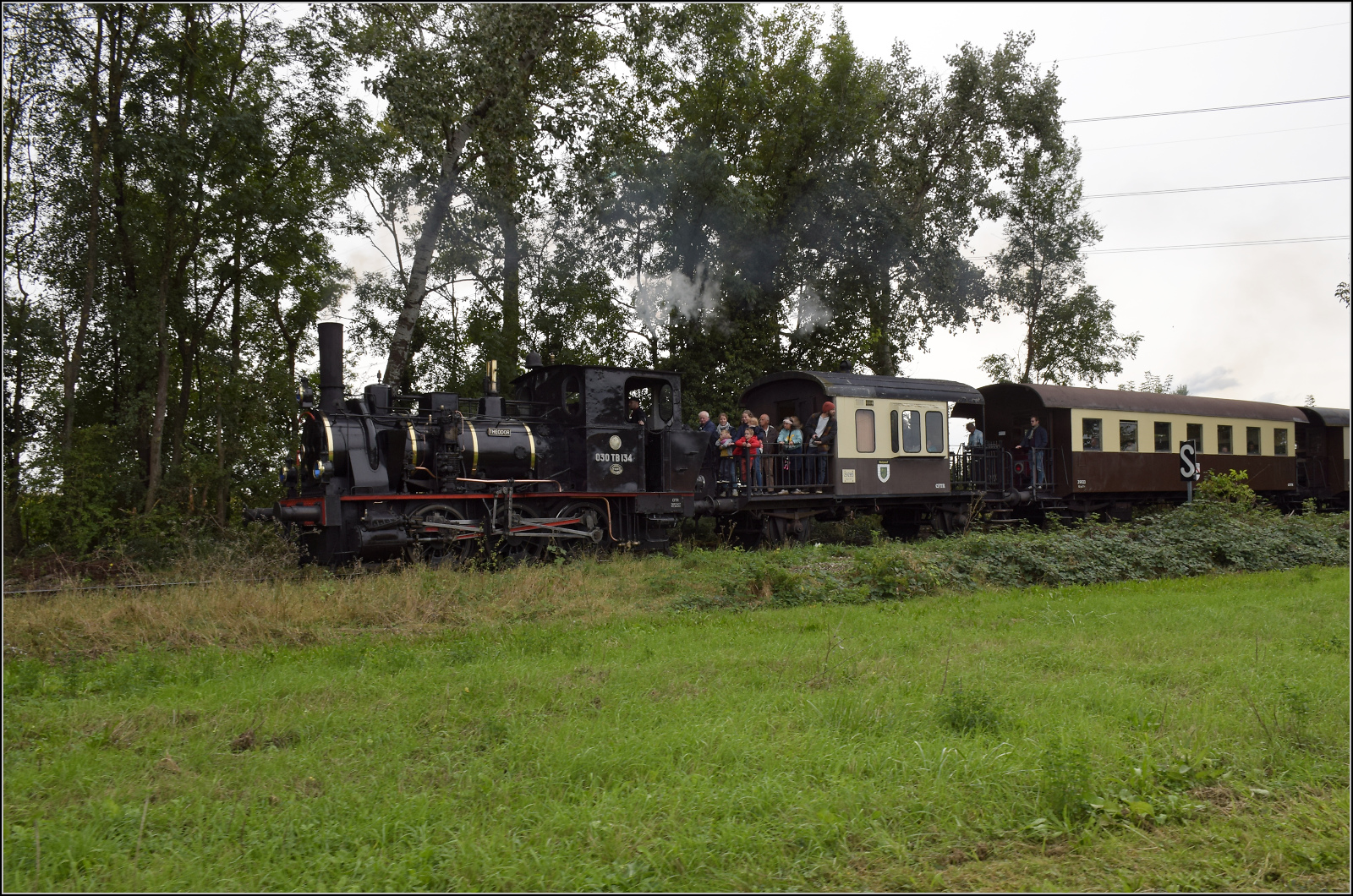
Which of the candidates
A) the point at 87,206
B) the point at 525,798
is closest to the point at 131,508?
the point at 87,206

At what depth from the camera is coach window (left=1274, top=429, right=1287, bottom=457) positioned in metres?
22.2

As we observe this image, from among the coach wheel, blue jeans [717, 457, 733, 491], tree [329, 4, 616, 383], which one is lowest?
the coach wheel

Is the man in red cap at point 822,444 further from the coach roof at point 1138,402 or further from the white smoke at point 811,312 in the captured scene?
the white smoke at point 811,312

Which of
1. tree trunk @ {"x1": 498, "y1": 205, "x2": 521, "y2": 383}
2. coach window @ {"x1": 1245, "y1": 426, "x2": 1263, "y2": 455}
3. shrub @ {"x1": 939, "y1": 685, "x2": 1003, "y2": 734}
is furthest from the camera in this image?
coach window @ {"x1": 1245, "y1": 426, "x2": 1263, "y2": 455}

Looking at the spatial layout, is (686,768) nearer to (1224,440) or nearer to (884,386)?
(884,386)

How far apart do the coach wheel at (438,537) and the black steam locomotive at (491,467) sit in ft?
0.07

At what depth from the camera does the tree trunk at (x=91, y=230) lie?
1405 cm

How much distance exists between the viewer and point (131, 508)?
51.7 ft

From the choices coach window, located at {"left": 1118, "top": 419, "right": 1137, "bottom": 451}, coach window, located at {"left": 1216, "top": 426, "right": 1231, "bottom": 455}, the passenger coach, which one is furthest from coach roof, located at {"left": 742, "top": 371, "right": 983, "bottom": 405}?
coach window, located at {"left": 1216, "top": 426, "right": 1231, "bottom": 455}

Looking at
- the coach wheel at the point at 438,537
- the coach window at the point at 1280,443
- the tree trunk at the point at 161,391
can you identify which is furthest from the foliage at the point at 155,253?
the coach window at the point at 1280,443

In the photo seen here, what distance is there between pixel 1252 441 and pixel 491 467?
19336 millimetres

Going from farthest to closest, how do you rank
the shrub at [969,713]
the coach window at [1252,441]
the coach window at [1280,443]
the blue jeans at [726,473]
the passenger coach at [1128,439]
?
1. the coach window at [1280,443]
2. the coach window at [1252,441]
3. the passenger coach at [1128,439]
4. the blue jeans at [726,473]
5. the shrub at [969,713]

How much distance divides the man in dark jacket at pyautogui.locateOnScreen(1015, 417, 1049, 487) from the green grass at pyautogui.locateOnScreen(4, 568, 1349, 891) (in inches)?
442

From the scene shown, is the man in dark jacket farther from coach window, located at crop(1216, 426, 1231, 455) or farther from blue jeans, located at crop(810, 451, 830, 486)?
coach window, located at crop(1216, 426, 1231, 455)
